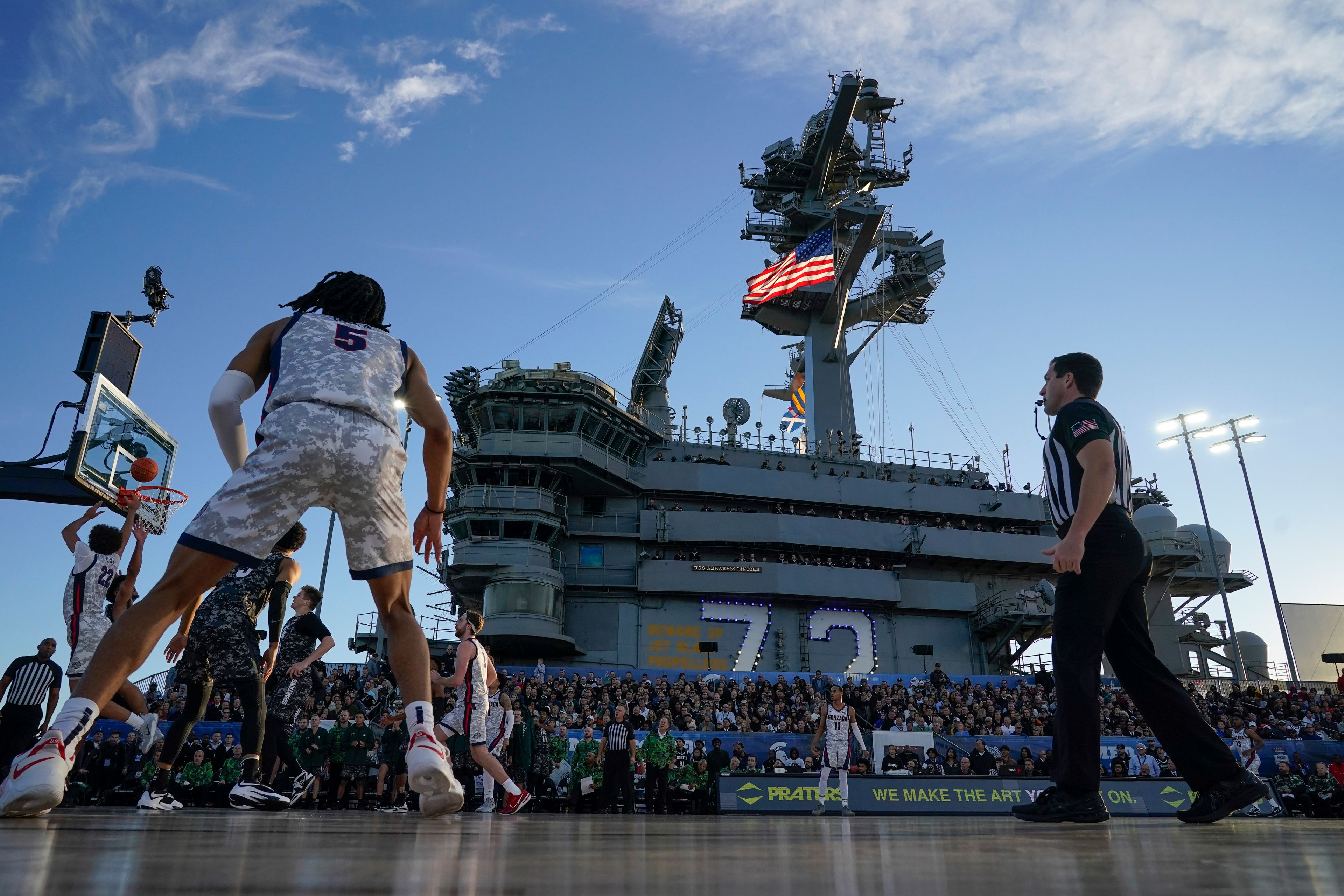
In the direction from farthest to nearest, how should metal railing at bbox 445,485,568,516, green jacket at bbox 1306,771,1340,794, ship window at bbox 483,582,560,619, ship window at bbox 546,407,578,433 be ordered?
ship window at bbox 546,407,578,433
metal railing at bbox 445,485,568,516
ship window at bbox 483,582,560,619
green jacket at bbox 1306,771,1340,794

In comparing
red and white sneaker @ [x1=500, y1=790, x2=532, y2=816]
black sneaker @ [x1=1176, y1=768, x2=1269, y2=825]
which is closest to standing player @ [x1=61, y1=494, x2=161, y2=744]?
red and white sneaker @ [x1=500, y1=790, x2=532, y2=816]

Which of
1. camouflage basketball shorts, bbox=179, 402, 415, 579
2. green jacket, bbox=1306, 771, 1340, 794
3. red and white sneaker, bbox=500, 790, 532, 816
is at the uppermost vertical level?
camouflage basketball shorts, bbox=179, 402, 415, 579

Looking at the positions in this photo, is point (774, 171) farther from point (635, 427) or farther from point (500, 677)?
point (500, 677)

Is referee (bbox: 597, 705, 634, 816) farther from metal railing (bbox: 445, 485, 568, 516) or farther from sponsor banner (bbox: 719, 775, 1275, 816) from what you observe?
metal railing (bbox: 445, 485, 568, 516)

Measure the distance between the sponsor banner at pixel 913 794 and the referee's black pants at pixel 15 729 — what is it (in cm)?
945

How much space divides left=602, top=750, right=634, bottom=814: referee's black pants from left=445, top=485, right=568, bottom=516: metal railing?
19.2 meters

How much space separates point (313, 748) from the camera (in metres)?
14.1

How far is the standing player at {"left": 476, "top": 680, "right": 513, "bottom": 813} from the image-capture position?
35.0 ft

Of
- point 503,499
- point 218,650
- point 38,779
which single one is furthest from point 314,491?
point 503,499

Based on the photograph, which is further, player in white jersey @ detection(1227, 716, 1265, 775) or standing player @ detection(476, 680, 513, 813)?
player in white jersey @ detection(1227, 716, 1265, 775)

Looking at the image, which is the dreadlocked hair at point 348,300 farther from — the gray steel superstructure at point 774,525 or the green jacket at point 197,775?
the gray steel superstructure at point 774,525

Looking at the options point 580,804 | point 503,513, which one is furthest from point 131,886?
point 503,513

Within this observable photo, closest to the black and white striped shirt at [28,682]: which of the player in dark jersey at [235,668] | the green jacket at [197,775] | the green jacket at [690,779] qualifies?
the player in dark jersey at [235,668]

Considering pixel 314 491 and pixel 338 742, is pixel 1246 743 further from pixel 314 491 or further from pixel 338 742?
pixel 314 491
